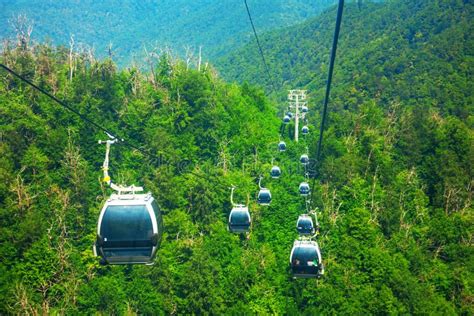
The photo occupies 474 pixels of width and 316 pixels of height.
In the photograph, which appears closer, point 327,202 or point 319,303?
point 319,303

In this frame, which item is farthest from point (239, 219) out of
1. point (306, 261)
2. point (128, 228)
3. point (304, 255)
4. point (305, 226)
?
point (128, 228)

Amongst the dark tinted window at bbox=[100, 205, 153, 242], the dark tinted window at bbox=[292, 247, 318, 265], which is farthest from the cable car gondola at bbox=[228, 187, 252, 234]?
the dark tinted window at bbox=[100, 205, 153, 242]

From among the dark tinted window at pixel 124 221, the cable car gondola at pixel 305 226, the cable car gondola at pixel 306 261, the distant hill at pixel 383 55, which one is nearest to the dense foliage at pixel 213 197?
the distant hill at pixel 383 55

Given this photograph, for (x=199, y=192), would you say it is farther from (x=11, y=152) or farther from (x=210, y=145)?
(x=11, y=152)

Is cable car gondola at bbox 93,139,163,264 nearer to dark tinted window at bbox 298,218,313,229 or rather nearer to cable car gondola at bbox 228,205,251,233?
dark tinted window at bbox 298,218,313,229

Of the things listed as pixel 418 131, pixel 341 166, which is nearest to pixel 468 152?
pixel 418 131

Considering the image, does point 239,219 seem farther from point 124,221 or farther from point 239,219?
point 124,221
